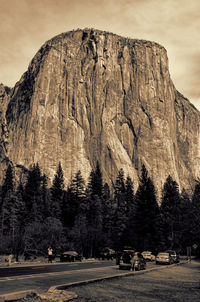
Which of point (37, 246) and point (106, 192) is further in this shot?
point (106, 192)

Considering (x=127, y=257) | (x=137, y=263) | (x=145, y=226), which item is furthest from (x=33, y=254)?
(x=145, y=226)

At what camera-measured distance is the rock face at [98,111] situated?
140 meters

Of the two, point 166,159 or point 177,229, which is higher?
point 166,159

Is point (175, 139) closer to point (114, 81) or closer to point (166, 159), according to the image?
point (166, 159)

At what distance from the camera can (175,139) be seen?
175625 mm

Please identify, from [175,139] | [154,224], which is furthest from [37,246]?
[175,139]

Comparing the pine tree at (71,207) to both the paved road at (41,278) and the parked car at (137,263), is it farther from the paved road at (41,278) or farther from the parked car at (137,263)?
the paved road at (41,278)

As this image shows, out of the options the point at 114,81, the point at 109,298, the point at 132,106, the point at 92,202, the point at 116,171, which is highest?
the point at 114,81

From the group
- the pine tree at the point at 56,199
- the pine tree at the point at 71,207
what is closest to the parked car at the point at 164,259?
the pine tree at the point at 56,199

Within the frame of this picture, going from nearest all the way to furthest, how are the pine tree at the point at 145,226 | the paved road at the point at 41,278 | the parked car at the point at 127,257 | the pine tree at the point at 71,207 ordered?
the paved road at the point at 41,278
the parked car at the point at 127,257
the pine tree at the point at 145,226
the pine tree at the point at 71,207

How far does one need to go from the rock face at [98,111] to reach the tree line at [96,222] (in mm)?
43688

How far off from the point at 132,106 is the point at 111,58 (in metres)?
24.5

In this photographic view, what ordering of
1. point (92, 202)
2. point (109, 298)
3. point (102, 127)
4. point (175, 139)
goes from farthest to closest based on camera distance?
point (175, 139) → point (102, 127) → point (92, 202) → point (109, 298)

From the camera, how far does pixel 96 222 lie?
72062mm
